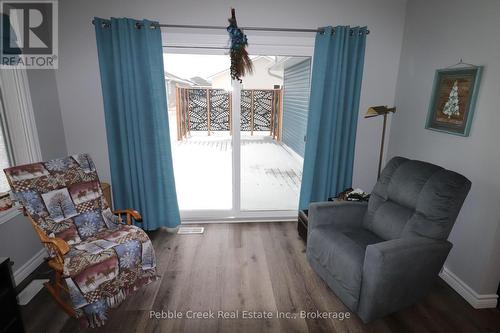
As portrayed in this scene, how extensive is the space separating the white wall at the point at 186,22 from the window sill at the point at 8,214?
35.1 inches

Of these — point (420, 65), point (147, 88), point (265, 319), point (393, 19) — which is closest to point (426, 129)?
point (420, 65)

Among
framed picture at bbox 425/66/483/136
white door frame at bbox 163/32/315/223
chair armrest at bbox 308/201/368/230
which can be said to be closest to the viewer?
framed picture at bbox 425/66/483/136

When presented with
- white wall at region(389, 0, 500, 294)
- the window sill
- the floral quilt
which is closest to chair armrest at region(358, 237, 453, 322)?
white wall at region(389, 0, 500, 294)

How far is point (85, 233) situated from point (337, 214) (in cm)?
213

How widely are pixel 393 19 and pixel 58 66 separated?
11.7 ft

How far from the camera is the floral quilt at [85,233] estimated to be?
5.79 ft

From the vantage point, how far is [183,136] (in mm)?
6793

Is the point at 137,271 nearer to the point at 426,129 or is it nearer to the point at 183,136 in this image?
the point at 426,129

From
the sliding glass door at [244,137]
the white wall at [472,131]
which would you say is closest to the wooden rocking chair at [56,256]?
the sliding glass door at [244,137]

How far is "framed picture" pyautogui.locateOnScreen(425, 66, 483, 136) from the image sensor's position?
1986mm

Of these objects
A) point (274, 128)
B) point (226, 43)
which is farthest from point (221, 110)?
point (226, 43)

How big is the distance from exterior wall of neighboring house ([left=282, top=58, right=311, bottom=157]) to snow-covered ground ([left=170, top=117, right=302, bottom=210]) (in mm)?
383

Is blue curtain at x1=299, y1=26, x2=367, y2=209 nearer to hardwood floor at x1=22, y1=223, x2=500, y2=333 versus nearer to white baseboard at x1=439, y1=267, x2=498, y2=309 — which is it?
hardwood floor at x1=22, y1=223, x2=500, y2=333

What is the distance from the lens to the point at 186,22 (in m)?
2.66
